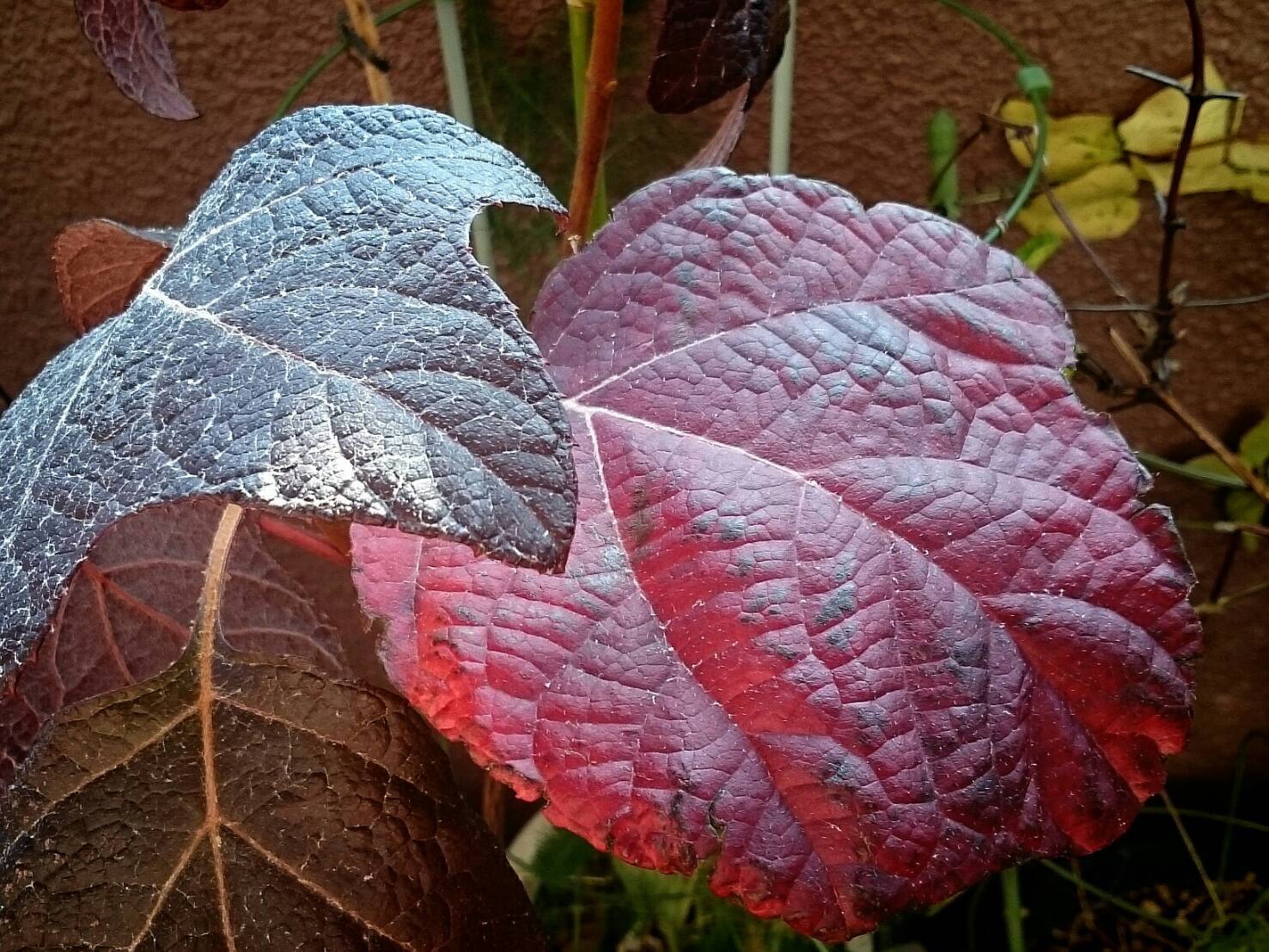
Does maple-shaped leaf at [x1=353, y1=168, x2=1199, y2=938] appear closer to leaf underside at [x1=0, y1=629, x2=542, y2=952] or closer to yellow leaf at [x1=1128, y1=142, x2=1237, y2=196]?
leaf underside at [x1=0, y1=629, x2=542, y2=952]

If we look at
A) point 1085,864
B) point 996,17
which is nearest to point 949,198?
point 996,17

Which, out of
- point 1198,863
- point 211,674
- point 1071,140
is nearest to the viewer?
point 211,674

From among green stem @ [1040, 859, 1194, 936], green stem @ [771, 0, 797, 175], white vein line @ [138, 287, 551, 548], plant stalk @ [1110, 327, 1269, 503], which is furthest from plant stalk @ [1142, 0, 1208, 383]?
white vein line @ [138, 287, 551, 548]

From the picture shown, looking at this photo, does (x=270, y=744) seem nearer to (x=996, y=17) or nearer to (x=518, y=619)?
(x=518, y=619)

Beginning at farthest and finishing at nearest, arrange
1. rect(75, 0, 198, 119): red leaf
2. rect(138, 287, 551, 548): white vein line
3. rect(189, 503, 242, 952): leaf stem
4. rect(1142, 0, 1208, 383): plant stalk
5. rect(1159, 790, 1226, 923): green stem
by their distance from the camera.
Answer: rect(1159, 790, 1226, 923): green stem
rect(1142, 0, 1208, 383): plant stalk
rect(75, 0, 198, 119): red leaf
rect(189, 503, 242, 952): leaf stem
rect(138, 287, 551, 548): white vein line

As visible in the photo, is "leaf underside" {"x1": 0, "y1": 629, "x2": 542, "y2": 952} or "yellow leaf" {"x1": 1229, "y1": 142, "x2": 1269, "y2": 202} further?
"yellow leaf" {"x1": 1229, "y1": 142, "x2": 1269, "y2": 202}

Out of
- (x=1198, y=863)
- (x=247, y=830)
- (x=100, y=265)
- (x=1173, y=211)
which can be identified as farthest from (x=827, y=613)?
(x=1198, y=863)

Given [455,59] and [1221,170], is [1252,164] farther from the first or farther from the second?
[455,59]
